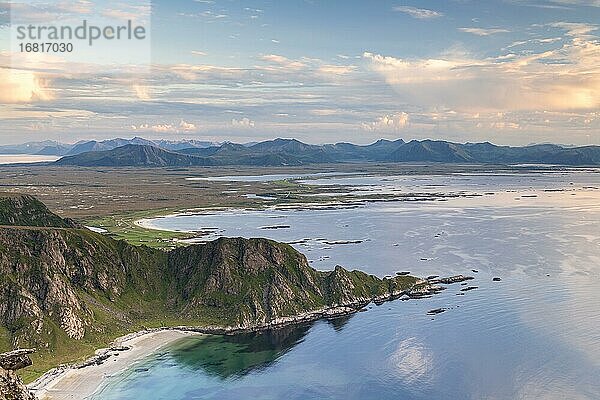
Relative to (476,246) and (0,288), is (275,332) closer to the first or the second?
(0,288)

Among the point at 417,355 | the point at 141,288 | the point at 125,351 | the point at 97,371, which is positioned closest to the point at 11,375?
the point at 97,371

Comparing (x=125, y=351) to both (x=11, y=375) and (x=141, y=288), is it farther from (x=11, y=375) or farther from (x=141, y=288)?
(x=11, y=375)

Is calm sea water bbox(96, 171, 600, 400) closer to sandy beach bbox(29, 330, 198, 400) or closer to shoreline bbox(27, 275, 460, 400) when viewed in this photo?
sandy beach bbox(29, 330, 198, 400)

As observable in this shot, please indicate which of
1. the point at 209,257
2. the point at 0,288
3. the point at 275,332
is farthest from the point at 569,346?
the point at 0,288

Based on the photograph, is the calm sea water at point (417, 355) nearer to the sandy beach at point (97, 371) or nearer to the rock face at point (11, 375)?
the sandy beach at point (97, 371)

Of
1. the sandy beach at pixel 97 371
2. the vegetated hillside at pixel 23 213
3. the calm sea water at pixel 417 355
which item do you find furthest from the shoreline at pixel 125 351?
the vegetated hillside at pixel 23 213
